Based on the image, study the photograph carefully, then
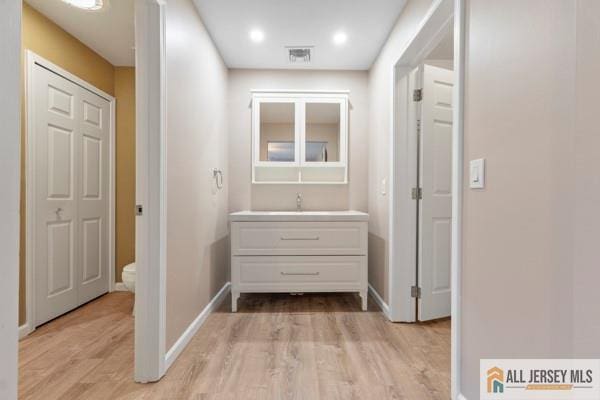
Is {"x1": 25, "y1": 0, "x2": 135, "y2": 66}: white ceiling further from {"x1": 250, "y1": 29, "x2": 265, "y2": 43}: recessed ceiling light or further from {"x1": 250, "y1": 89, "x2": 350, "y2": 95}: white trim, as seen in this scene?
{"x1": 250, "y1": 89, "x2": 350, "y2": 95}: white trim

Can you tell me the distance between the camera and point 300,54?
9.42ft

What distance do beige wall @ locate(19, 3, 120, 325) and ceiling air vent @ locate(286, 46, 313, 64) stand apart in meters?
1.88

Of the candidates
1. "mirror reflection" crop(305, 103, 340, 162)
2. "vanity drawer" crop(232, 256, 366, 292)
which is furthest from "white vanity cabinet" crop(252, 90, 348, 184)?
"vanity drawer" crop(232, 256, 366, 292)

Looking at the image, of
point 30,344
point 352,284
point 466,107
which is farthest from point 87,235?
point 466,107

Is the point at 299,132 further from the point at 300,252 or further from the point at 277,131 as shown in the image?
the point at 300,252

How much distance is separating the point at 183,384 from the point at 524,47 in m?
2.08

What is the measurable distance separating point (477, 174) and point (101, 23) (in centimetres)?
295

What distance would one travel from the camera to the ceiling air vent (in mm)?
2787

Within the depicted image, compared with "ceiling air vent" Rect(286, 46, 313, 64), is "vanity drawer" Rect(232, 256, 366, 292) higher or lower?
lower

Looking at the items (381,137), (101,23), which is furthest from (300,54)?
(101,23)

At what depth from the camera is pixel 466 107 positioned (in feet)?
4.38

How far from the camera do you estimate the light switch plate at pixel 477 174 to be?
1.21 m

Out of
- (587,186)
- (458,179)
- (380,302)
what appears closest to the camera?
(587,186)

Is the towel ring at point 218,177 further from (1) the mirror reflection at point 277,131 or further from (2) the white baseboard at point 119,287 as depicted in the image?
(2) the white baseboard at point 119,287
